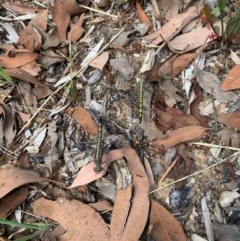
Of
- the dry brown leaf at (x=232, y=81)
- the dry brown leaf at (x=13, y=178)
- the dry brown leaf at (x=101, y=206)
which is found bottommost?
the dry brown leaf at (x=101, y=206)

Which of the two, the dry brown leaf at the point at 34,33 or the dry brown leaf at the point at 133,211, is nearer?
the dry brown leaf at the point at 133,211

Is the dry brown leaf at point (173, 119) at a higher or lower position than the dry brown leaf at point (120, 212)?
higher

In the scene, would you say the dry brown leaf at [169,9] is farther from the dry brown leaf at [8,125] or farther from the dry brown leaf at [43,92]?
the dry brown leaf at [8,125]

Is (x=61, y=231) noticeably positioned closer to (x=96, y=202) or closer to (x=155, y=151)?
(x=96, y=202)

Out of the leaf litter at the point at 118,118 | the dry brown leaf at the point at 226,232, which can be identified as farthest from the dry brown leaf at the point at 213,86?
the dry brown leaf at the point at 226,232

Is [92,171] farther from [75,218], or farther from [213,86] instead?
[213,86]

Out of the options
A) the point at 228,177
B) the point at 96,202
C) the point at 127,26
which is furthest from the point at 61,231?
the point at 127,26

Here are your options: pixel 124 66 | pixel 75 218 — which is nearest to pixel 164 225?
pixel 75 218

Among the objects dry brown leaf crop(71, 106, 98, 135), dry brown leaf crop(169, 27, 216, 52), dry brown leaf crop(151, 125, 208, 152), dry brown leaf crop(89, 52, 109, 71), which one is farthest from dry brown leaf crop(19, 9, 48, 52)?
dry brown leaf crop(151, 125, 208, 152)
